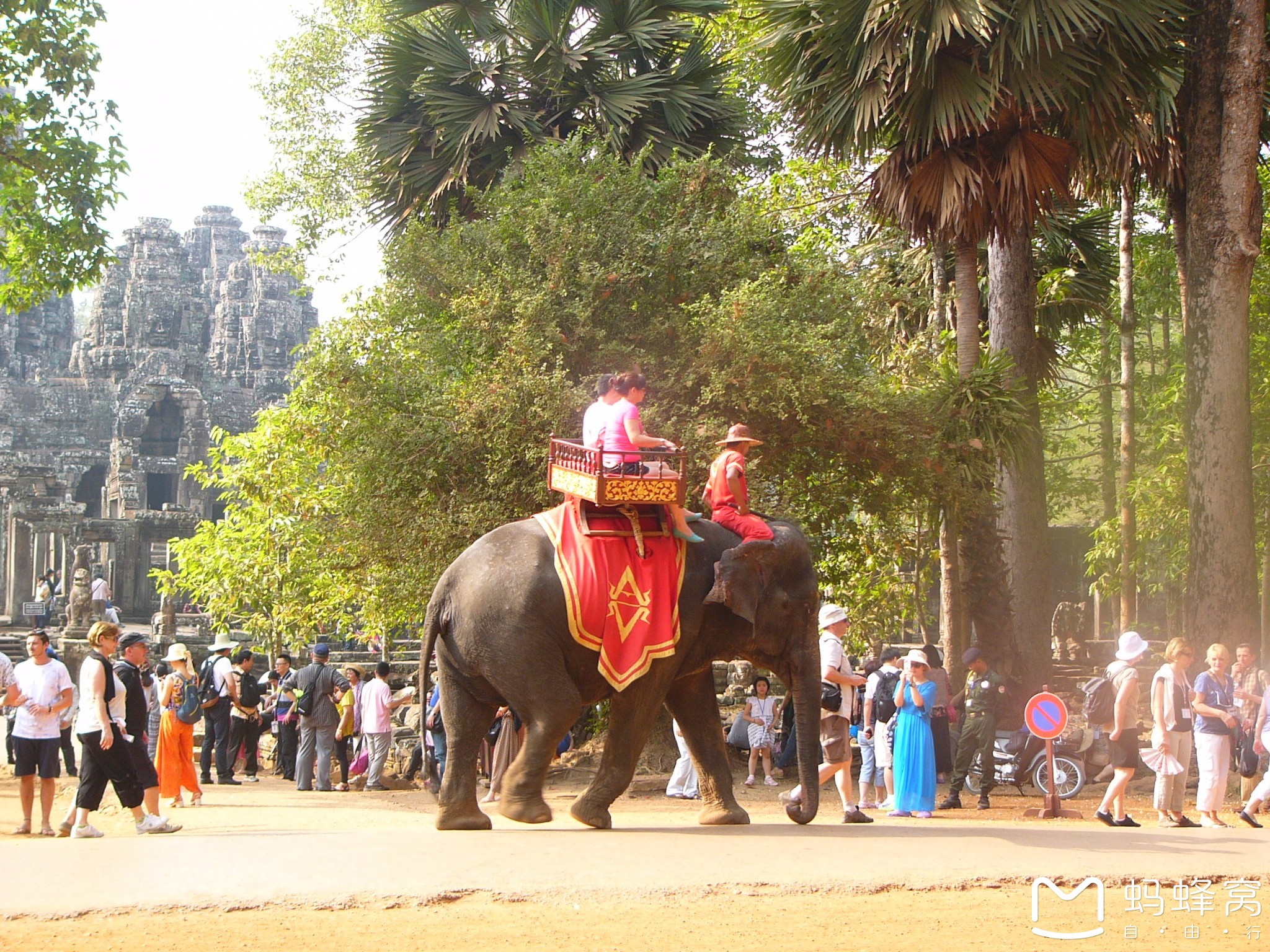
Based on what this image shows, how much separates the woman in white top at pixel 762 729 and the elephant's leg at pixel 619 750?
21.1 ft

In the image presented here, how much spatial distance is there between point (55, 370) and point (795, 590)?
53334 mm

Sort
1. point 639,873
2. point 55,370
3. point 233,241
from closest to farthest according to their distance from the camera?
1. point 639,873
2. point 55,370
3. point 233,241

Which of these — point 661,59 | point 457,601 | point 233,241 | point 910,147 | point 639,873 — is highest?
point 233,241

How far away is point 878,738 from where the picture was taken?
11.1 m

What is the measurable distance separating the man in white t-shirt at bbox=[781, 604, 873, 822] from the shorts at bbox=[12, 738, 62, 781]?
5359 mm

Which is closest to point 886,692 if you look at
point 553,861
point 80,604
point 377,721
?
point 553,861

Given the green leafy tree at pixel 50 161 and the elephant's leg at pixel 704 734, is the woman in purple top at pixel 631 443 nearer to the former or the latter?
the elephant's leg at pixel 704 734

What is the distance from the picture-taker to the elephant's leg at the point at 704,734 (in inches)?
325

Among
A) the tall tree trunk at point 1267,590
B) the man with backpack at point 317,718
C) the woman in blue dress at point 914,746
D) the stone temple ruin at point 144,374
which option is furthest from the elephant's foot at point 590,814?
the stone temple ruin at point 144,374

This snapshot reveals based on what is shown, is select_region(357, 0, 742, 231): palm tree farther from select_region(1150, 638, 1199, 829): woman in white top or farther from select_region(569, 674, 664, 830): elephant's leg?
select_region(569, 674, 664, 830): elephant's leg

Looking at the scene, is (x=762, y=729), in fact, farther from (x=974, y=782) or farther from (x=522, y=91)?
(x=522, y=91)

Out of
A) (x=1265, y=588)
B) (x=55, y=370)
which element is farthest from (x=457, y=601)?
(x=55, y=370)

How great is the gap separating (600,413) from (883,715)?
4246 millimetres

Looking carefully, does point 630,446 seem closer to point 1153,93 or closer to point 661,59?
point 1153,93
